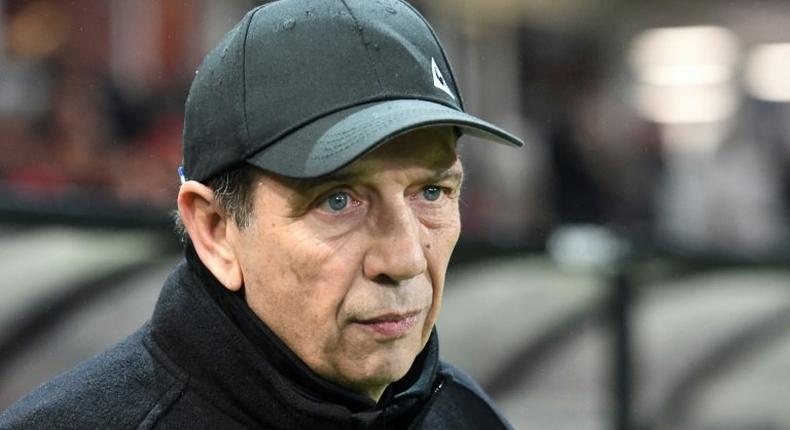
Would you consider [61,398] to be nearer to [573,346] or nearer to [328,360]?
[328,360]

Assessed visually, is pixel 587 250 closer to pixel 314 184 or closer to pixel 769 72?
pixel 314 184

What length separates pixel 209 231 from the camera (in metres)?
1.95

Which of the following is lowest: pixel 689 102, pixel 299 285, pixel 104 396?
pixel 689 102

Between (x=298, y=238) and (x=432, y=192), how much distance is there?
7.9 inches

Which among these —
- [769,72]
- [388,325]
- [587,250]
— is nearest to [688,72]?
[769,72]

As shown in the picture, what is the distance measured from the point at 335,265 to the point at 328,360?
0.43 ft

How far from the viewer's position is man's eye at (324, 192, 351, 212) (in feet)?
6.15

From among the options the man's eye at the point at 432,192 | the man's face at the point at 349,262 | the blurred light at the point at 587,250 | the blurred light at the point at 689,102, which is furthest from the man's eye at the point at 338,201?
the blurred light at the point at 689,102

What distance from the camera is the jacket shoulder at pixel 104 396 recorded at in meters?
1.87

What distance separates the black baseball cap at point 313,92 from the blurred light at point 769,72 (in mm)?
10540

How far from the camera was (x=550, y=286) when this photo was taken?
17.2ft

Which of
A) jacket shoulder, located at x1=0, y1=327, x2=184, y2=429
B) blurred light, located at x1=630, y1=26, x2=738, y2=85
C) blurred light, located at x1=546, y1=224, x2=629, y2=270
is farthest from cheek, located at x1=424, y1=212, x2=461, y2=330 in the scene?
blurred light, located at x1=630, y1=26, x2=738, y2=85

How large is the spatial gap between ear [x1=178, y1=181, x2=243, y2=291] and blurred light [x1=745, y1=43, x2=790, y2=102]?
10.6 meters

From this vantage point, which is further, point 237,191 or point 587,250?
point 587,250
